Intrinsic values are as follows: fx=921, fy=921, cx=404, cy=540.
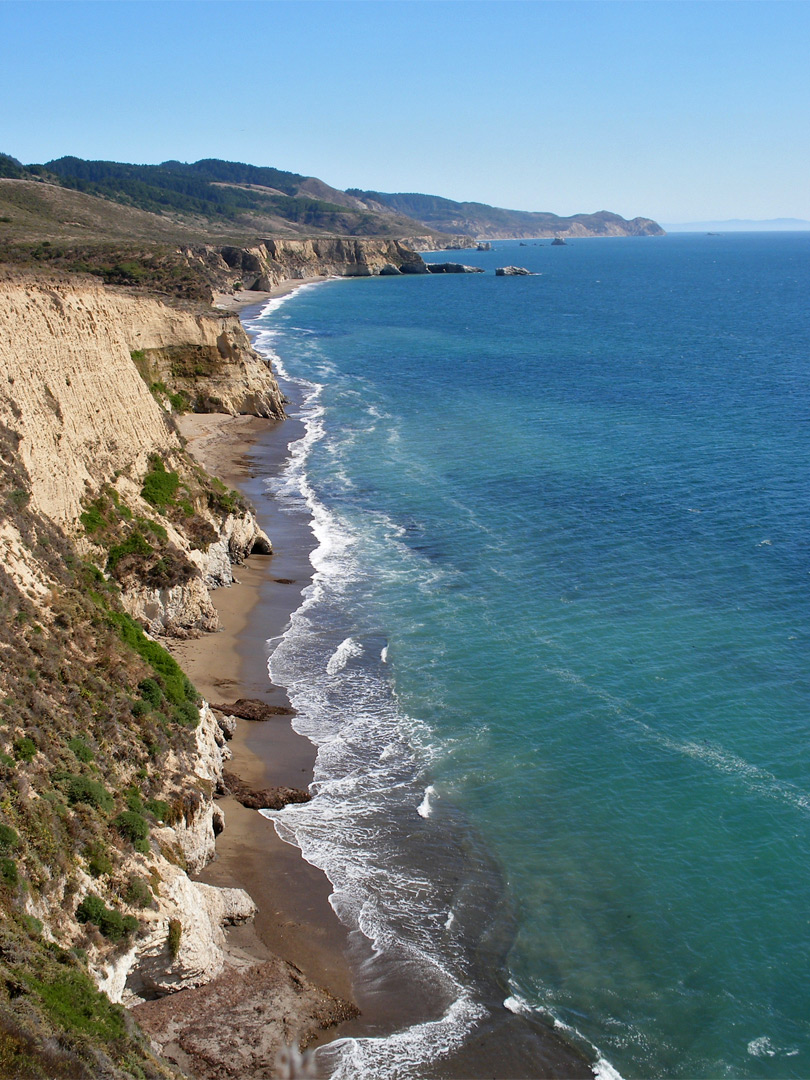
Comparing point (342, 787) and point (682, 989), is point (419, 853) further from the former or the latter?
point (682, 989)

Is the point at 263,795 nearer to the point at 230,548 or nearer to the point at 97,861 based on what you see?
the point at 97,861

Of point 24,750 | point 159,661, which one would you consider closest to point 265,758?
point 159,661

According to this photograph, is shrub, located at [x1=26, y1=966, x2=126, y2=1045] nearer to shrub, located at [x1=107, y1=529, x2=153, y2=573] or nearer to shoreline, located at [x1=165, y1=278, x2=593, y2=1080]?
shoreline, located at [x1=165, y1=278, x2=593, y2=1080]

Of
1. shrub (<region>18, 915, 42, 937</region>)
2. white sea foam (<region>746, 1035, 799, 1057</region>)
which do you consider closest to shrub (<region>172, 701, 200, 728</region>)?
shrub (<region>18, 915, 42, 937</region>)

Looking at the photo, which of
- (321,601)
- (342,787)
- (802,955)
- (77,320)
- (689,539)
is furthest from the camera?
(689,539)

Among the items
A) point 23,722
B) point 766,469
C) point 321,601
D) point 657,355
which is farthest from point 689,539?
point 657,355

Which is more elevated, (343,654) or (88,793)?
(88,793)

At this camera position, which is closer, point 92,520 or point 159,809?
point 159,809
